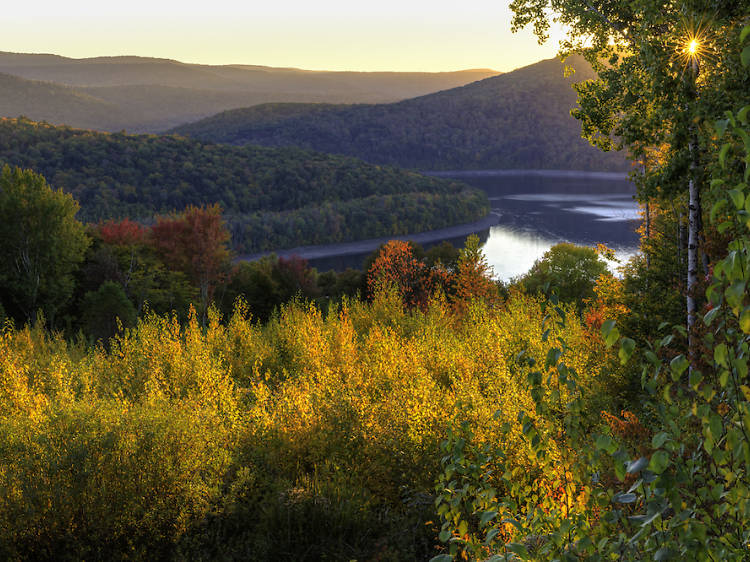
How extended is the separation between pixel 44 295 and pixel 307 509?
125 ft

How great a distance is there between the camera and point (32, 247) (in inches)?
1618

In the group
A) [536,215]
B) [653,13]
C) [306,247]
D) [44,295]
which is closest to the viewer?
[653,13]

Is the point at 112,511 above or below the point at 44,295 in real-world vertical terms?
above

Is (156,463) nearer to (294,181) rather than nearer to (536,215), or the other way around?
(536,215)

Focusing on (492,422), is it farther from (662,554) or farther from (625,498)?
(662,554)

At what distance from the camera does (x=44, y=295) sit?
136 feet

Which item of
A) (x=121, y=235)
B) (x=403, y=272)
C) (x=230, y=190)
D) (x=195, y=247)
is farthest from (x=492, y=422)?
(x=230, y=190)

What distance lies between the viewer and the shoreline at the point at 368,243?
139750mm

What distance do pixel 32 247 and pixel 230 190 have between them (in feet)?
451

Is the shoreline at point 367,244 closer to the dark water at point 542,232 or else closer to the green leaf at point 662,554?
the dark water at point 542,232

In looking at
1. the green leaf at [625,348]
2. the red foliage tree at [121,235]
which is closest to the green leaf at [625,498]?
the green leaf at [625,348]

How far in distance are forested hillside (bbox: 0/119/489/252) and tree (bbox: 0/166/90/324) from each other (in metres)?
95.2

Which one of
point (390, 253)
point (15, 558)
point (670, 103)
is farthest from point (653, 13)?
point (390, 253)

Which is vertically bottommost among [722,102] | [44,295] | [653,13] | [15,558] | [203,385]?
[44,295]
